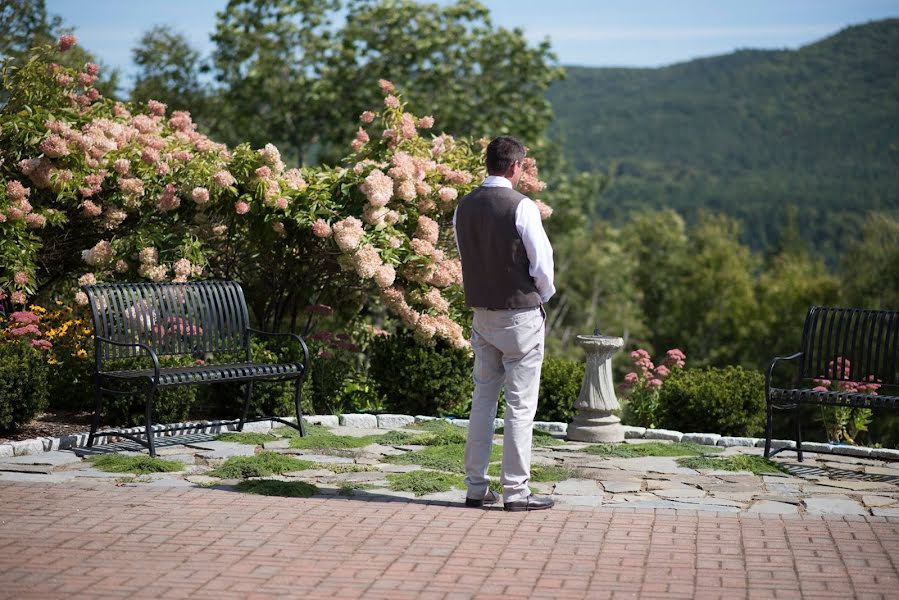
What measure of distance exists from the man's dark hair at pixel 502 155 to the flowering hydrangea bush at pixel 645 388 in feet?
14.7

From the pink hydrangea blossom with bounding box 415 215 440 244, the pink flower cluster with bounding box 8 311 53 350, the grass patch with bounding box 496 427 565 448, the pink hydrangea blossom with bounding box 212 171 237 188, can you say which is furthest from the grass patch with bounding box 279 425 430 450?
the pink hydrangea blossom with bounding box 212 171 237 188

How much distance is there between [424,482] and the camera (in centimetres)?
694

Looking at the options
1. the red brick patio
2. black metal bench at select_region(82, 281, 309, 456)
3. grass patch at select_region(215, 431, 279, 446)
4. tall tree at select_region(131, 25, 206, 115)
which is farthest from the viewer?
tall tree at select_region(131, 25, 206, 115)

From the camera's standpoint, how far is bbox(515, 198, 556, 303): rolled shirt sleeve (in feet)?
19.9

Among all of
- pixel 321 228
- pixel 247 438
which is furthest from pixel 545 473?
pixel 321 228

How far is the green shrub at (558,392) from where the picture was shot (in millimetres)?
10086

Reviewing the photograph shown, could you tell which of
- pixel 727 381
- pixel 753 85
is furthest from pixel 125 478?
pixel 753 85

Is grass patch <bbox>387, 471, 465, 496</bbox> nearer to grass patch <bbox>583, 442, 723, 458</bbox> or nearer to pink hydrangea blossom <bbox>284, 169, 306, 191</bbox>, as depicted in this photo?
grass patch <bbox>583, 442, 723, 458</bbox>

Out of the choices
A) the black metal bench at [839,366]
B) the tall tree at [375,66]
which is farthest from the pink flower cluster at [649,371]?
the tall tree at [375,66]

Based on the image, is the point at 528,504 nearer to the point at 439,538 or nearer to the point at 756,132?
the point at 439,538

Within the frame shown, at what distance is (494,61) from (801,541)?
66.2ft

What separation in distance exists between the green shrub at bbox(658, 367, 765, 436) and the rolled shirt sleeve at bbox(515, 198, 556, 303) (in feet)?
13.2

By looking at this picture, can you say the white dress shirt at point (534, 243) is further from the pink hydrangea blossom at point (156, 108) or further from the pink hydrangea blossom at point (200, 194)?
the pink hydrangea blossom at point (156, 108)

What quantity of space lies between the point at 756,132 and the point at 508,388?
9985 centimetres
